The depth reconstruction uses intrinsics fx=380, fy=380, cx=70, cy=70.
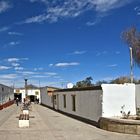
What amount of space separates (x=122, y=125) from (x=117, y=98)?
12.7ft

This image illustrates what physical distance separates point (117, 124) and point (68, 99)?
1753 centimetres

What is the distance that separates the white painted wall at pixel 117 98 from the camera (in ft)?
70.6

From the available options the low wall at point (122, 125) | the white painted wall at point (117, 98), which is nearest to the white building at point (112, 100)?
the white painted wall at point (117, 98)

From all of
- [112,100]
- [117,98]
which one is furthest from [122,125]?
[117,98]

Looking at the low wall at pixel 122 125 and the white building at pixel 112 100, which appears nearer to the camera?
the low wall at pixel 122 125

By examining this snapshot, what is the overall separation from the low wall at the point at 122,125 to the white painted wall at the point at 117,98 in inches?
62.8

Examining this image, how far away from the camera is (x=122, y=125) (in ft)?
59.6

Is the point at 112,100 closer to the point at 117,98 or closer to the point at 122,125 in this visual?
the point at 117,98

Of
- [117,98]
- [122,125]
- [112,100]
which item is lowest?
[122,125]

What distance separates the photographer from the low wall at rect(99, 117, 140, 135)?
57.1 ft

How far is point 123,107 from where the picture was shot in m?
22.0

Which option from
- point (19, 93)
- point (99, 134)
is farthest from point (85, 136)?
point (19, 93)

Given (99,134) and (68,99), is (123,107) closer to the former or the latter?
(99,134)

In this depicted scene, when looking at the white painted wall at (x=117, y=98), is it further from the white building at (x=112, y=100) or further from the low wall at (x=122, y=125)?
the low wall at (x=122, y=125)
